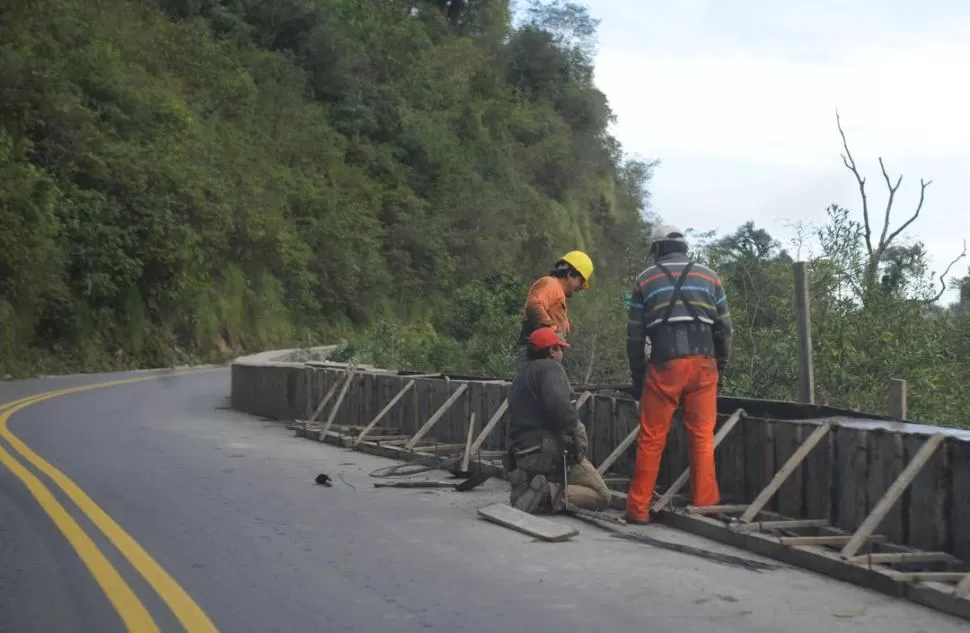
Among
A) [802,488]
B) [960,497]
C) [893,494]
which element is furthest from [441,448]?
[960,497]

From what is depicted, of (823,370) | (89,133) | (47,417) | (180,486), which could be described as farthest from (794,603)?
(89,133)

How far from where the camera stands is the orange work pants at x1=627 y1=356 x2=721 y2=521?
9.10m

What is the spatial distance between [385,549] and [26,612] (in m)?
2.48

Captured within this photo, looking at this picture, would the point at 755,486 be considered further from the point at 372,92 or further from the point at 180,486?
the point at 372,92

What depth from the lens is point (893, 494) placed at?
7.35m

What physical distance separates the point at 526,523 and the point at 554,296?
2208mm

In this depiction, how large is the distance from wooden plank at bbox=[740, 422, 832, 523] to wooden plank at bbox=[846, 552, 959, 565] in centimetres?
127

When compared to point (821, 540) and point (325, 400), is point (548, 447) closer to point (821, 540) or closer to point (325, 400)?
point (821, 540)

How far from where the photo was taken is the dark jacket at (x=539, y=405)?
9703 millimetres

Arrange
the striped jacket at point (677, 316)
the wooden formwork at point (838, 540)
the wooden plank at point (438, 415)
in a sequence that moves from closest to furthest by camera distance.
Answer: the wooden formwork at point (838, 540) → the striped jacket at point (677, 316) → the wooden plank at point (438, 415)

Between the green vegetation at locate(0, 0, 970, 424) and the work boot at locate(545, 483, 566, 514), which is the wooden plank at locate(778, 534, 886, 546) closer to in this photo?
the work boot at locate(545, 483, 566, 514)

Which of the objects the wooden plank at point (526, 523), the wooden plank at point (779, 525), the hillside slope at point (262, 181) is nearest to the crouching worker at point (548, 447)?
the wooden plank at point (526, 523)

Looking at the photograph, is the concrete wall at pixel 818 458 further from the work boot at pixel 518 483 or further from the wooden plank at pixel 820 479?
the work boot at pixel 518 483

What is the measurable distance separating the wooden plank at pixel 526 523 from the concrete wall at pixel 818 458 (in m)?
1.52
